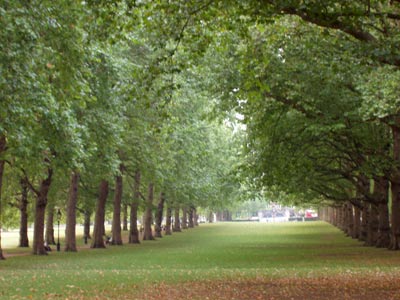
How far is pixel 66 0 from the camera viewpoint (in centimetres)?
1488

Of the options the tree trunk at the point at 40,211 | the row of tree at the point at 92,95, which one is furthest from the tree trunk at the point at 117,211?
the tree trunk at the point at 40,211

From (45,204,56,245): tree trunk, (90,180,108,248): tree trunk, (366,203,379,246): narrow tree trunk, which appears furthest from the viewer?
(45,204,56,245): tree trunk

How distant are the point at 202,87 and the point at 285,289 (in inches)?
468

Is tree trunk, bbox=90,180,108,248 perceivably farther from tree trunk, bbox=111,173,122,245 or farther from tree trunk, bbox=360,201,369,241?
tree trunk, bbox=360,201,369,241

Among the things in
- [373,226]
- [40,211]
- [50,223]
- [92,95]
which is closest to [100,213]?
[40,211]

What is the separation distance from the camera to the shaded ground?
13.7 meters

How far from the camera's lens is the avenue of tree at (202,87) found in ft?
45.8

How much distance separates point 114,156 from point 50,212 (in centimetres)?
2354

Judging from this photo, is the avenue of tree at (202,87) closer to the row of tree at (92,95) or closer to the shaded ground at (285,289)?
the row of tree at (92,95)

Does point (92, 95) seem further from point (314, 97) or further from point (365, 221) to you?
point (365, 221)

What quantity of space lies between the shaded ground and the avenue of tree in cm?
398

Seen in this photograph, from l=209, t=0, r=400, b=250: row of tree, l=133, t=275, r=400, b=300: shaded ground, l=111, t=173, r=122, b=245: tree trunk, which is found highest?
l=209, t=0, r=400, b=250: row of tree

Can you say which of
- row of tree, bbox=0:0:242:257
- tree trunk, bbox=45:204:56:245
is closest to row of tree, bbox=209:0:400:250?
row of tree, bbox=0:0:242:257

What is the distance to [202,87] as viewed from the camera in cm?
2508
